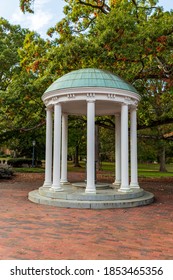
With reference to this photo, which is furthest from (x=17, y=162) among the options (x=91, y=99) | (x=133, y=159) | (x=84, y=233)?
(x=84, y=233)

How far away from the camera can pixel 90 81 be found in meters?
11.4

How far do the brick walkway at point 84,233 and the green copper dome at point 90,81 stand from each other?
5300 millimetres

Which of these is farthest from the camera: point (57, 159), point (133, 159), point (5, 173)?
point (5, 173)

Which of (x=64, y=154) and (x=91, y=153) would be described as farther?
(x=64, y=154)

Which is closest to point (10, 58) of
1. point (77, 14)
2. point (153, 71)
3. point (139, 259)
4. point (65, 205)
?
point (77, 14)

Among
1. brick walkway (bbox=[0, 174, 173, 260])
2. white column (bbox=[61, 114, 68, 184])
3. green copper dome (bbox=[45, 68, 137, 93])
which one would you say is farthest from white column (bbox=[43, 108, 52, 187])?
brick walkway (bbox=[0, 174, 173, 260])

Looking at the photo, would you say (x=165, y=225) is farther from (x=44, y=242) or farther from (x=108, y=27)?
(x=108, y=27)

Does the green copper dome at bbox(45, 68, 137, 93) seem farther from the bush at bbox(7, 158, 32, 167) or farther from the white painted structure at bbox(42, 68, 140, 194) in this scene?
the bush at bbox(7, 158, 32, 167)

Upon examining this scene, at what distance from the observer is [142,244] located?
620 centimetres

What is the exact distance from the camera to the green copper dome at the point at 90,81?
11.4 meters

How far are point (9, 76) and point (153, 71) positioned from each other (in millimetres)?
15535

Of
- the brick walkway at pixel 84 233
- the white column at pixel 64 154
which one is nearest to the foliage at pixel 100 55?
the white column at pixel 64 154

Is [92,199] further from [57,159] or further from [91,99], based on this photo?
[91,99]

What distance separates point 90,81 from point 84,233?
6728 mm
